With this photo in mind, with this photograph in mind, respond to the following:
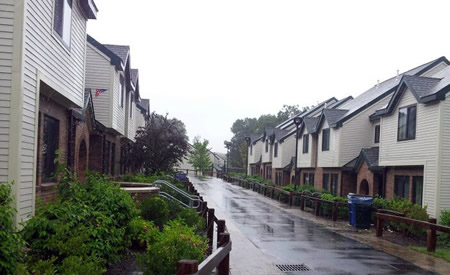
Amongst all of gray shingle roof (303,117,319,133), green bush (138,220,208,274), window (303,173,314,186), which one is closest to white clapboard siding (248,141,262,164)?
window (303,173,314,186)

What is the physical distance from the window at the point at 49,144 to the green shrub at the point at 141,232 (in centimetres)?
405

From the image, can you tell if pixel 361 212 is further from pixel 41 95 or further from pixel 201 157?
pixel 201 157

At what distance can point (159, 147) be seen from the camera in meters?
25.1

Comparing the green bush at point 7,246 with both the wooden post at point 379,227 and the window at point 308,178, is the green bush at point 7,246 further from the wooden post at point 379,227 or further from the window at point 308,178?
the window at point 308,178

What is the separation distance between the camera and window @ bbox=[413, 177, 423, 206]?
19.0 meters

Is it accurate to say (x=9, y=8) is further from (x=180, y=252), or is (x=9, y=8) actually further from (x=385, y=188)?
(x=385, y=188)

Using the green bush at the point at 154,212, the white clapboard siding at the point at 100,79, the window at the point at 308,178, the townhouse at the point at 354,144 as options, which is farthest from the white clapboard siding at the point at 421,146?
the white clapboard siding at the point at 100,79

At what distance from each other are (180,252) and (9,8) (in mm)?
5701

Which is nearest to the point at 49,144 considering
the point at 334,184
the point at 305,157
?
the point at 334,184

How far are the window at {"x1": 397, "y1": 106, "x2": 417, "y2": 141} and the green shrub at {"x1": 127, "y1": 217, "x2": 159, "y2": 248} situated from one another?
1450 centimetres

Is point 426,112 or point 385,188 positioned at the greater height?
point 426,112

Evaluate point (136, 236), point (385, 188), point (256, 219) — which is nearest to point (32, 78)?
point (136, 236)

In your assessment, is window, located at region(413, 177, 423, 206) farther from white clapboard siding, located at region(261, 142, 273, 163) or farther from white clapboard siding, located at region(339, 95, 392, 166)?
white clapboard siding, located at region(261, 142, 273, 163)

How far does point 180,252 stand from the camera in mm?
6281
